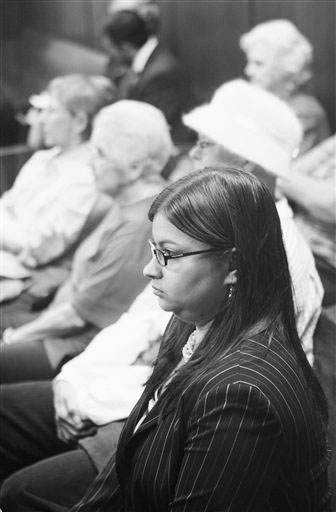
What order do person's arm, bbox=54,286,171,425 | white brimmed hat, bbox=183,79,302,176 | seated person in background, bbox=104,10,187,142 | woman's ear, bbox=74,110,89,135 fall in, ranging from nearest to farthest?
person's arm, bbox=54,286,171,425 < white brimmed hat, bbox=183,79,302,176 < woman's ear, bbox=74,110,89,135 < seated person in background, bbox=104,10,187,142

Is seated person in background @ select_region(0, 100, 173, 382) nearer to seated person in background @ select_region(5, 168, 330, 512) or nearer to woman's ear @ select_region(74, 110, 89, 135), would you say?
woman's ear @ select_region(74, 110, 89, 135)

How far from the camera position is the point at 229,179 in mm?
1532

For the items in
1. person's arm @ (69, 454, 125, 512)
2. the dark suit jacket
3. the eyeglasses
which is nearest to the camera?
the eyeglasses

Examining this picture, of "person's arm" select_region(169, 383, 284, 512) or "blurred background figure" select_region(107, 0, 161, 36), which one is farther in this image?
"blurred background figure" select_region(107, 0, 161, 36)

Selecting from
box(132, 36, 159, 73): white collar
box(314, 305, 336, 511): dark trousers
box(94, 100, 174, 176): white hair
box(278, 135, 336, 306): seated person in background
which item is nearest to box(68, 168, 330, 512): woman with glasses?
box(314, 305, 336, 511): dark trousers

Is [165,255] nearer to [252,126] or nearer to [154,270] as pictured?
[154,270]

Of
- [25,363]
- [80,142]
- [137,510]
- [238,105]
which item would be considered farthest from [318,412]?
[80,142]

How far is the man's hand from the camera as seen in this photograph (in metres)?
2.28

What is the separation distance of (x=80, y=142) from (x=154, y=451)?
6.53 ft

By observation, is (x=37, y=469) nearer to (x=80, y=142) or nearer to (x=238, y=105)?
(x=238, y=105)

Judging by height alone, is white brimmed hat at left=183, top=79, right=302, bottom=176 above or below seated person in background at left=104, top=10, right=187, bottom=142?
above

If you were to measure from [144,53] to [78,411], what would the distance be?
246 centimetres

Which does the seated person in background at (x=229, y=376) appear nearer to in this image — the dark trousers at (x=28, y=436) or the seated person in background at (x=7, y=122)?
the dark trousers at (x=28, y=436)

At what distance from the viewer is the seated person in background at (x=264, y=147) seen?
85.6 inches
